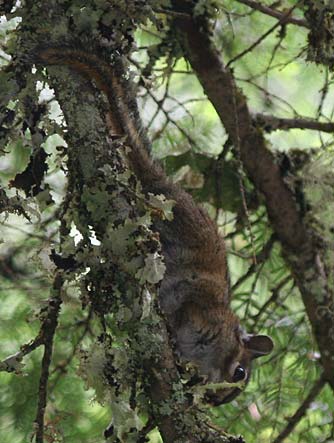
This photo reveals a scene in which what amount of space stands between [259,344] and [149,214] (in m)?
1.42

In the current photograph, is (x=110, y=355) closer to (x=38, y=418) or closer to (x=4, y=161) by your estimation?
(x=38, y=418)

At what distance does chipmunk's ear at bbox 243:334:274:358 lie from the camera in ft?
8.93

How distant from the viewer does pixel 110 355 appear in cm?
146

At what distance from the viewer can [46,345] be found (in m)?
1.56

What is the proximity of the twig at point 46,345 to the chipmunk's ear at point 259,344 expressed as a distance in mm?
1243

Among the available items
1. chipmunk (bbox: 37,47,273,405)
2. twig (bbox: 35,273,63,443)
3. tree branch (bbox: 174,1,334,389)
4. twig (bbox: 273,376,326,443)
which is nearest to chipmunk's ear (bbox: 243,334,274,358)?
chipmunk (bbox: 37,47,273,405)

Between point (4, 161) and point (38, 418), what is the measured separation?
1.20 m

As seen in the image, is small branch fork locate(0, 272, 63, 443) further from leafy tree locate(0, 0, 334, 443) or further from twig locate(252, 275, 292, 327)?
twig locate(252, 275, 292, 327)

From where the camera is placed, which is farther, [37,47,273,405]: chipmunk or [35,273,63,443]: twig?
[37,47,273,405]: chipmunk

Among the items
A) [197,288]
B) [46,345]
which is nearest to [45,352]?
[46,345]

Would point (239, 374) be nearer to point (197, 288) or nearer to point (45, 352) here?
point (197, 288)

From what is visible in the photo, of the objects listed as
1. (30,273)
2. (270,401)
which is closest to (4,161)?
(30,273)

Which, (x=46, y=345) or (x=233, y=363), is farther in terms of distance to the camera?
(x=233, y=363)

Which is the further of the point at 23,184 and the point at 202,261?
the point at 202,261
